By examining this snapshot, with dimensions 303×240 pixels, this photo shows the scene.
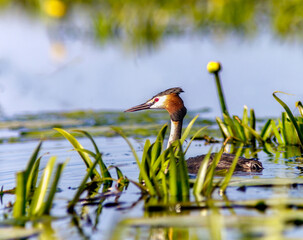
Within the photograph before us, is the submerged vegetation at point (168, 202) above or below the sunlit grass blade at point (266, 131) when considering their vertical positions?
above

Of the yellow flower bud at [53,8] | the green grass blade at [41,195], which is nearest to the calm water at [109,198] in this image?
the green grass blade at [41,195]

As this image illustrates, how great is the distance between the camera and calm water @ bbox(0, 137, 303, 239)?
368cm

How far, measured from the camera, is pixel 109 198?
458 cm

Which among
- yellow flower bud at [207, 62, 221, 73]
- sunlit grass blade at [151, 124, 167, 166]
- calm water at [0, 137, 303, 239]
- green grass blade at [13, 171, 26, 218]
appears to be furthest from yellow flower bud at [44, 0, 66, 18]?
green grass blade at [13, 171, 26, 218]

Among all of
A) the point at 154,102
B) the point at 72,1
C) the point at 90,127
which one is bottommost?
the point at 90,127

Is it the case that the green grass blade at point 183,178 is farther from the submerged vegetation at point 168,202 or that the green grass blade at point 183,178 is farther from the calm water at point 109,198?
the calm water at point 109,198

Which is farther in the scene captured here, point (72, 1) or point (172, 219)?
point (72, 1)

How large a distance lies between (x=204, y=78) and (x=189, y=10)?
6.72 meters

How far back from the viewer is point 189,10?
59.3 ft

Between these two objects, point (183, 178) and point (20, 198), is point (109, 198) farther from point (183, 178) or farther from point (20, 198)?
point (20, 198)

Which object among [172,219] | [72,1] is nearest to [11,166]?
[172,219]

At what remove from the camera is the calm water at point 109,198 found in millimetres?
3682

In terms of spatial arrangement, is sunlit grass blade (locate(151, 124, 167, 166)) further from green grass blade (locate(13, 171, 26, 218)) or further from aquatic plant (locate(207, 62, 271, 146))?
aquatic plant (locate(207, 62, 271, 146))

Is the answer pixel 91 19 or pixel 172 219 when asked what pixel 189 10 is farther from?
pixel 172 219
